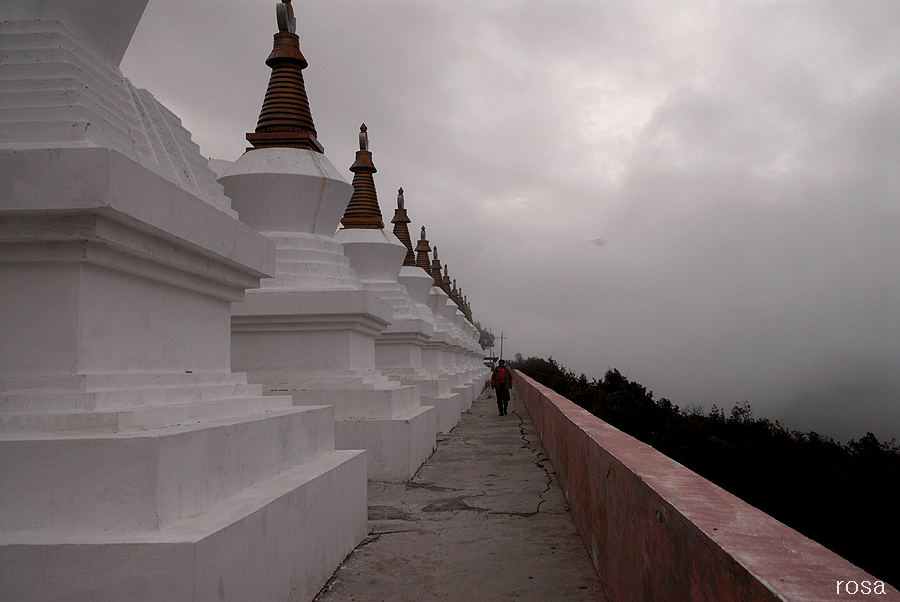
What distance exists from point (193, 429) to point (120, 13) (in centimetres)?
194

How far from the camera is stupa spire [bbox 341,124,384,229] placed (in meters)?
10.8

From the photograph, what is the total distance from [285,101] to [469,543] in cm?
496

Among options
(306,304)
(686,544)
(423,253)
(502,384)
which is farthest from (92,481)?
(423,253)

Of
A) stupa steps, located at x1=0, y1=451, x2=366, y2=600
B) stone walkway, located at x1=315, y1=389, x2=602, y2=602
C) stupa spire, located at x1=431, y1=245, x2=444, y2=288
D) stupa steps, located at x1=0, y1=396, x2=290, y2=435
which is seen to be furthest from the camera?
stupa spire, located at x1=431, y1=245, x2=444, y2=288

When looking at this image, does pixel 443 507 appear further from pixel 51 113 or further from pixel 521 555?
pixel 51 113

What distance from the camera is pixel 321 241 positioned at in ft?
24.5

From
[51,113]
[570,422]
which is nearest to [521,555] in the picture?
[570,422]

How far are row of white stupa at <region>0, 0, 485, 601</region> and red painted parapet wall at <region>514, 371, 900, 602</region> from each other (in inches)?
59.7

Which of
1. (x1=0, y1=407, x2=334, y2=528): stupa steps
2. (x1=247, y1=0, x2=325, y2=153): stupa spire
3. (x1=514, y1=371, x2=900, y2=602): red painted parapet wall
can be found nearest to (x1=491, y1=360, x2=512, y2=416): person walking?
(x1=247, y1=0, x2=325, y2=153): stupa spire

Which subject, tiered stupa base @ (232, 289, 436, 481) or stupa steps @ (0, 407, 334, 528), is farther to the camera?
tiered stupa base @ (232, 289, 436, 481)

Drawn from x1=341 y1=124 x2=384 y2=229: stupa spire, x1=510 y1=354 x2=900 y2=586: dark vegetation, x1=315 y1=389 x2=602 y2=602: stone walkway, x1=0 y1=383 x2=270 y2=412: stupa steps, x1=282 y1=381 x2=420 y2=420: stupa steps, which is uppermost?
x1=341 y1=124 x2=384 y2=229: stupa spire

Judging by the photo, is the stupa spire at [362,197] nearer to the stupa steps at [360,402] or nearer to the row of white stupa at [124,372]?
the stupa steps at [360,402]

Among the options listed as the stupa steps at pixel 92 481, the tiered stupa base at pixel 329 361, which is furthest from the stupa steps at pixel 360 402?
the stupa steps at pixel 92 481

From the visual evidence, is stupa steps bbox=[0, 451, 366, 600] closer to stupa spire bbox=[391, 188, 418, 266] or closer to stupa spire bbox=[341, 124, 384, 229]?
stupa spire bbox=[341, 124, 384, 229]
